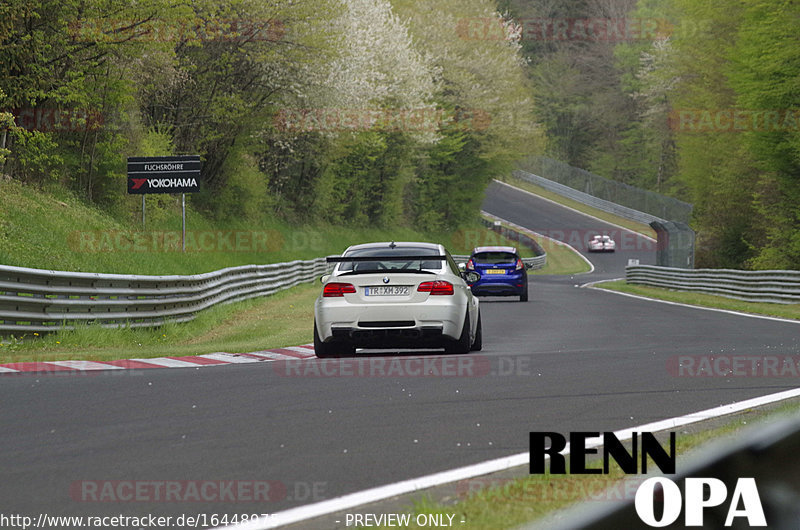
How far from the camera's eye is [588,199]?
10481 cm

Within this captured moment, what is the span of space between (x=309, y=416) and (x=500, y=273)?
73.1ft

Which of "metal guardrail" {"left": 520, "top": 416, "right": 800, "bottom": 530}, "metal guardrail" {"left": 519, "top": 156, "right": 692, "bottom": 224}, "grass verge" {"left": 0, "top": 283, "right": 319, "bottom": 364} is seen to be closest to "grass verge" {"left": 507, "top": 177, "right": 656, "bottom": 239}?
"metal guardrail" {"left": 519, "top": 156, "right": 692, "bottom": 224}

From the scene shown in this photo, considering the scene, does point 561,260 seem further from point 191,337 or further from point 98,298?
point 98,298

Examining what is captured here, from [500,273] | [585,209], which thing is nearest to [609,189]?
[585,209]

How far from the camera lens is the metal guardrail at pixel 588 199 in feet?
320

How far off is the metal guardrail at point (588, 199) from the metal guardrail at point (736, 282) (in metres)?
53.9

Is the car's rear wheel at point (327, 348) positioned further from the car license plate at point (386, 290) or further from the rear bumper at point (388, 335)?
the car license plate at point (386, 290)

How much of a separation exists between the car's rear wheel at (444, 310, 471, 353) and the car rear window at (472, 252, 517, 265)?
16.6 m

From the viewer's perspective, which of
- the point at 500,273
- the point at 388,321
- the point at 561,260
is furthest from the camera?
the point at 561,260

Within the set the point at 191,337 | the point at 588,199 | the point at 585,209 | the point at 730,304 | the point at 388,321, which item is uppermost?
the point at 588,199

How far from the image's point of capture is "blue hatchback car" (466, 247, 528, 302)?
99.0ft

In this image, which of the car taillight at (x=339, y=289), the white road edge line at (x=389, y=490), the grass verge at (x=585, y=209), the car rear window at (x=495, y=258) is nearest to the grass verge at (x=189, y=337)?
the car taillight at (x=339, y=289)

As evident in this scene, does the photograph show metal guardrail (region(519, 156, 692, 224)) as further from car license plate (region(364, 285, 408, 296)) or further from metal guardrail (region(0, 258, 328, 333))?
car license plate (region(364, 285, 408, 296))

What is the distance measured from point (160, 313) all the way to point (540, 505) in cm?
1519
